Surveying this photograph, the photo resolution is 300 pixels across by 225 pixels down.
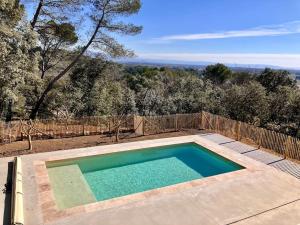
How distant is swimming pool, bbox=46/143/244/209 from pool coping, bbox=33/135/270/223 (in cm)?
24

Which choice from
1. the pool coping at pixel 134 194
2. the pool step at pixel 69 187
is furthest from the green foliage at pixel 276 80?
the pool step at pixel 69 187

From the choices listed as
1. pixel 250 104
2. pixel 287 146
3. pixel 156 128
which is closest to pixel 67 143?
pixel 156 128

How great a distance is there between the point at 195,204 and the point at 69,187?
155 inches

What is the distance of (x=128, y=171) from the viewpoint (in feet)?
33.0

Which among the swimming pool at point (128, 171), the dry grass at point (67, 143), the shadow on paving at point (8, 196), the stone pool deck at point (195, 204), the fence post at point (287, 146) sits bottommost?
the swimming pool at point (128, 171)

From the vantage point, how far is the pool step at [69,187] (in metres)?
7.48

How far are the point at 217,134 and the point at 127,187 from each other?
23.9 feet

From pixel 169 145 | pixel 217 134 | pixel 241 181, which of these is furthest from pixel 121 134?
pixel 241 181

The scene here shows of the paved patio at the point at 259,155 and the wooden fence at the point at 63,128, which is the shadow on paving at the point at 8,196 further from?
the paved patio at the point at 259,155

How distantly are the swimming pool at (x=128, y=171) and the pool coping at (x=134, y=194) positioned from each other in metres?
0.24

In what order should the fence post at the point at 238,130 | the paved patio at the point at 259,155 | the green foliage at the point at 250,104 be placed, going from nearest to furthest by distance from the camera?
1. the paved patio at the point at 259,155
2. the fence post at the point at 238,130
3. the green foliage at the point at 250,104

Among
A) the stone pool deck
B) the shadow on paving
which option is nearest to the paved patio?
the stone pool deck

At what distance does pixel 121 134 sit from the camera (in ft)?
46.8

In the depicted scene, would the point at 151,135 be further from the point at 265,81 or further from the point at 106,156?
the point at 265,81
